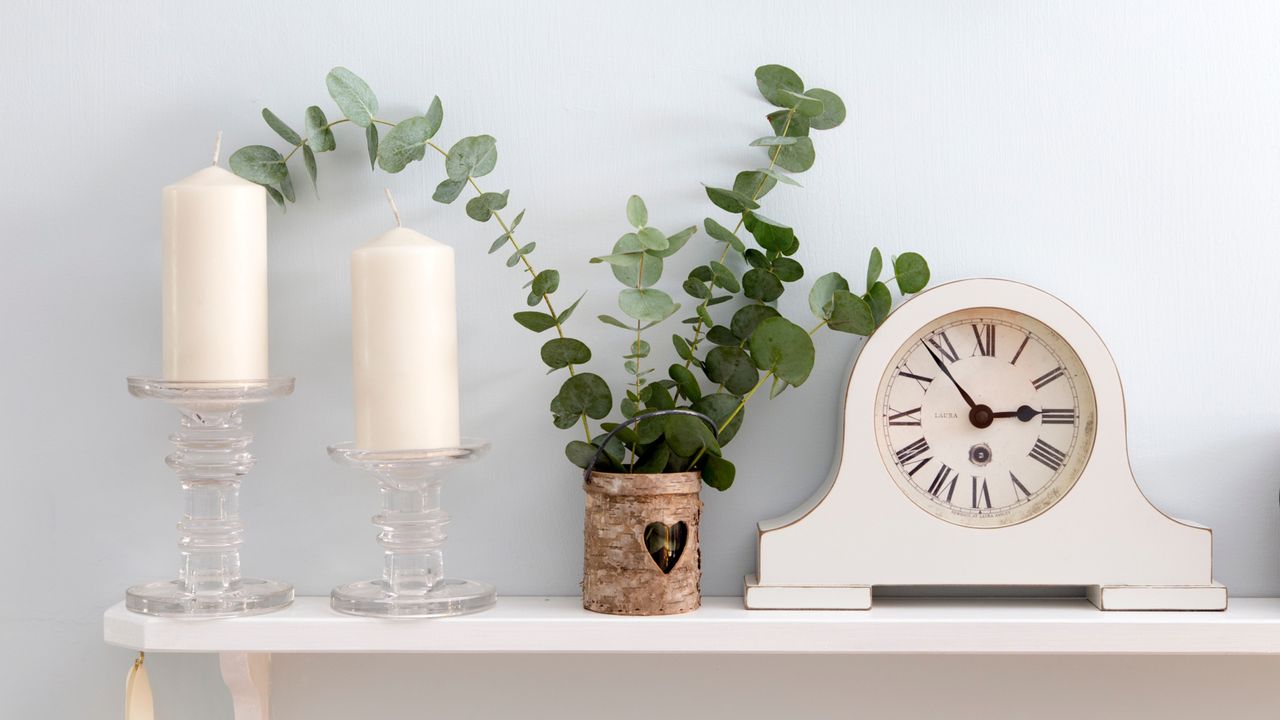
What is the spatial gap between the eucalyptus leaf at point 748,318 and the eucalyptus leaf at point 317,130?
0.31m

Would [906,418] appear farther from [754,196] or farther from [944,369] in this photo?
[754,196]

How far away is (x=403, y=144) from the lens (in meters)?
0.71

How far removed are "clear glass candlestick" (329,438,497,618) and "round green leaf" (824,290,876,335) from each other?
0.81 feet

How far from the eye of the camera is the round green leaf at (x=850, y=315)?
0.68 metres

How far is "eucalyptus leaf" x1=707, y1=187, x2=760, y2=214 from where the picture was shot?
2.27ft

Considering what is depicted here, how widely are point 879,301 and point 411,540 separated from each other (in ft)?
1.15

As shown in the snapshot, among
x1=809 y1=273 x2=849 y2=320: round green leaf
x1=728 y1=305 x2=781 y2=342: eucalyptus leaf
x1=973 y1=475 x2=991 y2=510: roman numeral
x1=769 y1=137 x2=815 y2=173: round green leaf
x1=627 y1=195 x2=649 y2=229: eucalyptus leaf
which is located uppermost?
x1=769 y1=137 x2=815 y2=173: round green leaf

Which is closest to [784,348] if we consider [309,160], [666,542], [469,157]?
[666,542]

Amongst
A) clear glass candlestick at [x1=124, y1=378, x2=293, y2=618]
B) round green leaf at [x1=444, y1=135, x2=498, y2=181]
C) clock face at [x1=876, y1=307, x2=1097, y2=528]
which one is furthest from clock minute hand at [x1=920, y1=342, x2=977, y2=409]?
clear glass candlestick at [x1=124, y1=378, x2=293, y2=618]

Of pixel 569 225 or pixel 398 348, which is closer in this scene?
pixel 398 348

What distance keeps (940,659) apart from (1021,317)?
0.85 ft

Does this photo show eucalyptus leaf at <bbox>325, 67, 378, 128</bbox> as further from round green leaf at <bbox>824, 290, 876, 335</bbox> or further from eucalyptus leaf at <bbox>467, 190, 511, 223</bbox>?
round green leaf at <bbox>824, 290, 876, 335</bbox>

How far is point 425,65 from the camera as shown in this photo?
0.76 meters

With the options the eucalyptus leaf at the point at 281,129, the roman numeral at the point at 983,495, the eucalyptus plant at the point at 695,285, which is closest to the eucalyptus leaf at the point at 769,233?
the eucalyptus plant at the point at 695,285
